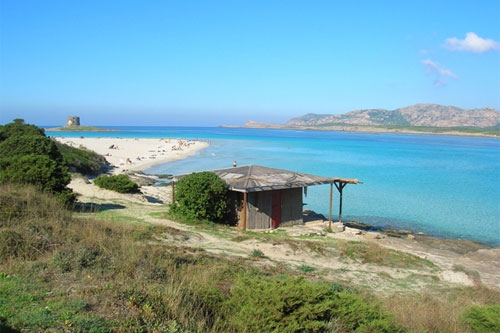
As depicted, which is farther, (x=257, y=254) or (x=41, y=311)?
(x=257, y=254)

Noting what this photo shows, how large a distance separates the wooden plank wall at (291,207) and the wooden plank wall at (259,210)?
0.92m

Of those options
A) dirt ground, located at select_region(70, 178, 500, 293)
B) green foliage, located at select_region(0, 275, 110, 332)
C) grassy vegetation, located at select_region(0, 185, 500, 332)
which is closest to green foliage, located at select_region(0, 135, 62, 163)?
dirt ground, located at select_region(70, 178, 500, 293)

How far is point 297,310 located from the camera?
545 cm

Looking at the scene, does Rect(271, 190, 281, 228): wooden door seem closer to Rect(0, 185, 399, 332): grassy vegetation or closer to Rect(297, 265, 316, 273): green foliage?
Rect(297, 265, 316, 273): green foliage

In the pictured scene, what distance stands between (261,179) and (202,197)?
2749 millimetres

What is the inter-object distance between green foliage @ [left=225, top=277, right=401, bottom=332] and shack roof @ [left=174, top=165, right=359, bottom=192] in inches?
422

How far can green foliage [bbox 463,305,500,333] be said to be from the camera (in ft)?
22.5

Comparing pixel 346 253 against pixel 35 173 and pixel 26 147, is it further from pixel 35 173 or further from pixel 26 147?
pixel 26 147

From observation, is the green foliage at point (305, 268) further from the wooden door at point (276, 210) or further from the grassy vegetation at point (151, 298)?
the wooden door at point (276, 210)

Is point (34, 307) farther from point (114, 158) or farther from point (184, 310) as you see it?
point (114, 158)

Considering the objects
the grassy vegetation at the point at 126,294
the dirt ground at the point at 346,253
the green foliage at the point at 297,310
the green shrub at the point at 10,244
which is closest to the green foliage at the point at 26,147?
the dirt ground at the point at 346,253

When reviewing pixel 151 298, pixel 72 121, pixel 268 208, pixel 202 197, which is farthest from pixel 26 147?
pixel 72 121

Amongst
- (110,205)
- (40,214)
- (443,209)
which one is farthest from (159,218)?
(443,209)

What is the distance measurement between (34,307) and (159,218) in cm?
1161
